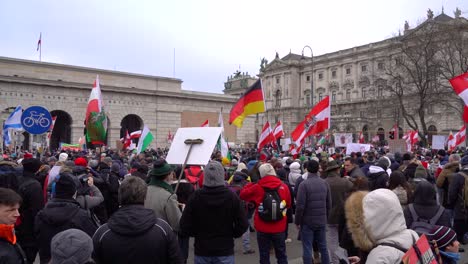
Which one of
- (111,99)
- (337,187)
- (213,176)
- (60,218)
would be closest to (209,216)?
(213,176)

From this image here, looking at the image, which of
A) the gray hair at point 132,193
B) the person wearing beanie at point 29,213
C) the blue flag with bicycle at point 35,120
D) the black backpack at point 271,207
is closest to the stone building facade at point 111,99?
the blue flag with bicycle at point 35,120

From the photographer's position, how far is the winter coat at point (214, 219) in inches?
171

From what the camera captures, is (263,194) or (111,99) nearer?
(263,194)

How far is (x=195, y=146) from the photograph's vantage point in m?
5.45

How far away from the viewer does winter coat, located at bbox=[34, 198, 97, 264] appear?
415 cm

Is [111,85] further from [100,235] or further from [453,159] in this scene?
[100,235]

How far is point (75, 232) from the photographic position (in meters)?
2.78

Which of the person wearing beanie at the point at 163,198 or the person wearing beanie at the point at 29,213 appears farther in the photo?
the person wearing beanie at the point at 29,213

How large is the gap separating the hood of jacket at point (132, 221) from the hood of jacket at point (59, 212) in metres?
1.11

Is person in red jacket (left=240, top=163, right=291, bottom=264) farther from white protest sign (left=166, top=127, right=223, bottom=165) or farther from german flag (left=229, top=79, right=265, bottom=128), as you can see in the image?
german flag (left=229, top=79, right=265, bottom=128)

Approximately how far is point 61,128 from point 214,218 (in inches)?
1463

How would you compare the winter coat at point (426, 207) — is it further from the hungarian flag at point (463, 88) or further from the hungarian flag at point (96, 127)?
the hungarian flag at point (96, 127)

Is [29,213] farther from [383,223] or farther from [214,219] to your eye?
[383,223]

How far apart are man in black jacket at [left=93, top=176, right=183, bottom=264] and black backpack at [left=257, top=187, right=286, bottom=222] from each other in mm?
2730
